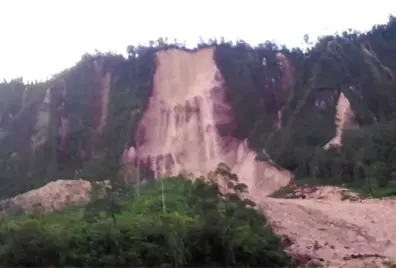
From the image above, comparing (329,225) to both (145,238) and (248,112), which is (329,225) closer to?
(145,238)

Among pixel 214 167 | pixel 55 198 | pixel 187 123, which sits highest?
pixel 187 123

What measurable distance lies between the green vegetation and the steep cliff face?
13.4m

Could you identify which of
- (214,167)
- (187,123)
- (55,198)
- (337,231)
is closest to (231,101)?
(187,123)

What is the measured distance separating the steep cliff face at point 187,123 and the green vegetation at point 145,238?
13.4 m

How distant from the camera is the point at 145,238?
998 centimetres

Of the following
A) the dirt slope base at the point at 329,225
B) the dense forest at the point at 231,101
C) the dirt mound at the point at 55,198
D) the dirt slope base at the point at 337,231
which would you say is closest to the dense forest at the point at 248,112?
the dense forest at the point at 231,101

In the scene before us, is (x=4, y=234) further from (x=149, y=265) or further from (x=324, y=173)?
(x=324, y=173)

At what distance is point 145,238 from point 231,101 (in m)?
19.6

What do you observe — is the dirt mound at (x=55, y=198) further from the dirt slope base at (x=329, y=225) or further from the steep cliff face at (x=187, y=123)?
the steep cliff face at (x=187, y=123)

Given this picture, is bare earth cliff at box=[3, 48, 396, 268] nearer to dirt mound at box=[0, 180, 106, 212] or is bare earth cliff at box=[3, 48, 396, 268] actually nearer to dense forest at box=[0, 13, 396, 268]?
dirt mound at box=[0, 180, 106, 212]

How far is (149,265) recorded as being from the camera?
978 cm

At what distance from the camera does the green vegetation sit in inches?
365

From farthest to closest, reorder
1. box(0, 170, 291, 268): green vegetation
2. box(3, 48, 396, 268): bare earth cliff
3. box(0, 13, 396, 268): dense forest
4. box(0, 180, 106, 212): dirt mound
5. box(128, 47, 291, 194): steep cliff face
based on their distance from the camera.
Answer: box(128, 47, 291, 194): steep cliff face
box(0, 13, 396, 268): dense forest
box(0, 180, 106, 212): dirt mound
box(3, 48, 396, 268): bare earth cliff
box(0, 170, 291, 268): green vegetation

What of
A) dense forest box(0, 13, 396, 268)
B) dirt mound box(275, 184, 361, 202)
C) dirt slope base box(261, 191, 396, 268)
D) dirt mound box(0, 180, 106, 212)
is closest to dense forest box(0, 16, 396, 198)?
dense forest box(0, 13, 396, 268)
